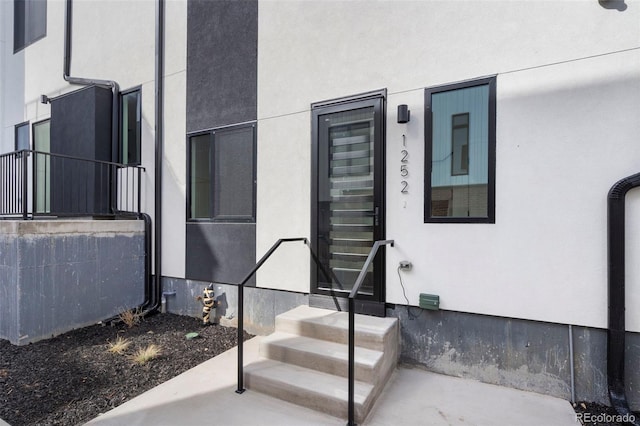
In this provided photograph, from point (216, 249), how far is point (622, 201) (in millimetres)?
4288

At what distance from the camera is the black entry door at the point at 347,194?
3.49 metres

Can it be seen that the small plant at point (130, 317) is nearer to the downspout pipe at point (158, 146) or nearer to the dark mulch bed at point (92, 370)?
the dark mulch bed at point (92, 370)

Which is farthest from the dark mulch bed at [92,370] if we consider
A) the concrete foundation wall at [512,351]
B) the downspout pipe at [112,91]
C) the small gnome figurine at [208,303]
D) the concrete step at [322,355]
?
the downspout pipe at [112,91]

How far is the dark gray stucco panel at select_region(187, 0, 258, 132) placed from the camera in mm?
4371

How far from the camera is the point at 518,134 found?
2.92 m

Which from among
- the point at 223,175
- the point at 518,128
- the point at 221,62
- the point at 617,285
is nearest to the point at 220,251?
the point at 223,175

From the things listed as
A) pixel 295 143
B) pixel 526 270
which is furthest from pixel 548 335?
pixel 295 143

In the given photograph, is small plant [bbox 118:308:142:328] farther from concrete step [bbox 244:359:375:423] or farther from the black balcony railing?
concrete step [bbox 244:359:375:423]

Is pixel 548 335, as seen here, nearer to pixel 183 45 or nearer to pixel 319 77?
pixel 319 77

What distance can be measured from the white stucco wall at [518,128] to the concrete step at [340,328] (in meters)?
0.37

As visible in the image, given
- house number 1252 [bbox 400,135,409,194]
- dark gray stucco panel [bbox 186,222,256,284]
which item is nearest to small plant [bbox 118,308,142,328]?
dark gray stucco panel [bbox 186,222,256,284]

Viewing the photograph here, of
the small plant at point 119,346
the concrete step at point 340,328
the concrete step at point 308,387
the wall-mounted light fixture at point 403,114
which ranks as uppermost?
the wall-mounted light fixture at point 403,114

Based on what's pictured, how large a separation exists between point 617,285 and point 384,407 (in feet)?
6.57

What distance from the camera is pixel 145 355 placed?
3.47 meters
